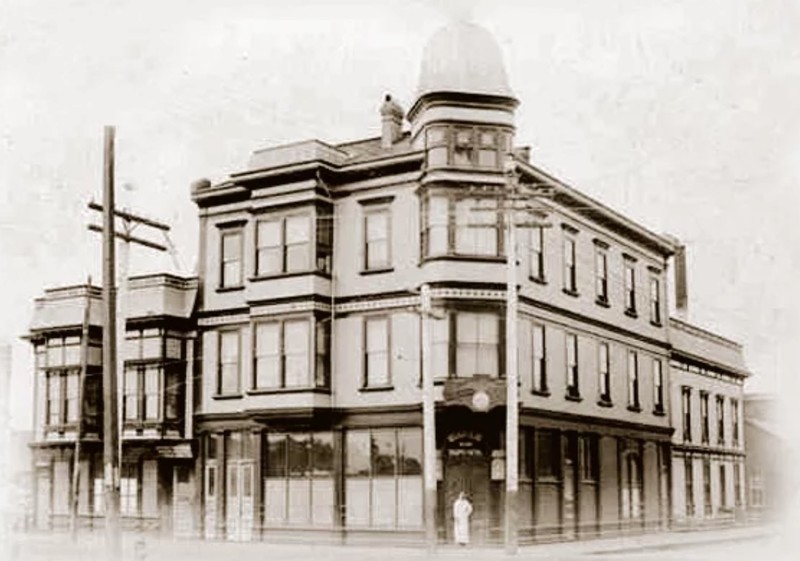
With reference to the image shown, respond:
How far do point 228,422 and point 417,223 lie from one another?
488cm

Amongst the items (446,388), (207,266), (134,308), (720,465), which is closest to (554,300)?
(446,388)

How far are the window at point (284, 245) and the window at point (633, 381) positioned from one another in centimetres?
500

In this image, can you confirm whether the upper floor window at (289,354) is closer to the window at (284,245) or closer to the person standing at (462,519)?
the window at (284,245)

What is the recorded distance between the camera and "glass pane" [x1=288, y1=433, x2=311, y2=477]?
2173 centimetres

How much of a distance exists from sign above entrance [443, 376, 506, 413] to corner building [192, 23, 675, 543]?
0.10 ft

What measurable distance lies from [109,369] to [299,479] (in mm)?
5659

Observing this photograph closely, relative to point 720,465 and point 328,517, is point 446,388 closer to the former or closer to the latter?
point 328,517

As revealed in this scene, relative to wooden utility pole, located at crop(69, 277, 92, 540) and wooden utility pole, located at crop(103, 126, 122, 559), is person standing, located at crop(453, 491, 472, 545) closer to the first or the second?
wooden utility pole, located at crop(103, 126, 122, 559)

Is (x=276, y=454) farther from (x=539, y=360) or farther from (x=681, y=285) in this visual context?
(x=681, y=285)

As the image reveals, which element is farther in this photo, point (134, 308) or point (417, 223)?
point (134, 308)

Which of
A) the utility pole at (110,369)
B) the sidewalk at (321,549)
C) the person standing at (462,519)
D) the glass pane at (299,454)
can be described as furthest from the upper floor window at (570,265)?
the utility pole at (110,369)

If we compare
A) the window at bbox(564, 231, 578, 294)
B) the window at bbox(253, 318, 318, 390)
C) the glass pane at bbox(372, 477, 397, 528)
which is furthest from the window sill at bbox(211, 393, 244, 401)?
the window at bbox(564, 231, 578, 294)

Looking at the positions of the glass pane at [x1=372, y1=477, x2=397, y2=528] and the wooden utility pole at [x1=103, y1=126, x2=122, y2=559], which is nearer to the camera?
the wooden utility pole at [x1=103, y1=126, x2=122, y2=559]

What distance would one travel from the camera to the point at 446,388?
20078 millimetres
